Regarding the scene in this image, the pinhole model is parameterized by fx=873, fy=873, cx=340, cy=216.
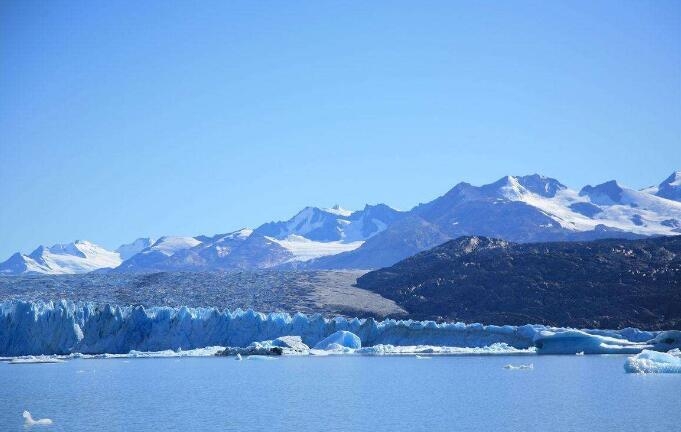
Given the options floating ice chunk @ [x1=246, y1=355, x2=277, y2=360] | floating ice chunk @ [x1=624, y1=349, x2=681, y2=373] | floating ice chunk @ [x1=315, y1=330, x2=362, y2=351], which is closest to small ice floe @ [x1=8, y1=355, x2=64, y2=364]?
floating ice chunk @ [x1=246, y1=355, x2=277, y2=360]

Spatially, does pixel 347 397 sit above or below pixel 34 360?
above

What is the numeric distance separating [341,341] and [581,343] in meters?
14.7

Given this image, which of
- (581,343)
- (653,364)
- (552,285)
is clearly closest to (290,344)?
(581,343)

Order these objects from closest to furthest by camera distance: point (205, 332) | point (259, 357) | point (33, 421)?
1. point (33, 421)
2. point (259, 357)
3. point (205, 332)

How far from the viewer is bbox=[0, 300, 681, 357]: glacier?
2190 inches

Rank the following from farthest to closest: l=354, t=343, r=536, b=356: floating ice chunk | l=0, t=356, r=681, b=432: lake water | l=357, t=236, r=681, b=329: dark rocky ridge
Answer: l=357, t=236, r=681, b=329: dark rocky ridge, l=354, t=343, r=536, b=356: floating ice chunk, l=0, t=356, r=681, b=432: lake water

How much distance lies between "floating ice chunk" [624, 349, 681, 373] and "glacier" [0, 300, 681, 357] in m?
15.3

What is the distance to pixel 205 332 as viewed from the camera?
58.2 m

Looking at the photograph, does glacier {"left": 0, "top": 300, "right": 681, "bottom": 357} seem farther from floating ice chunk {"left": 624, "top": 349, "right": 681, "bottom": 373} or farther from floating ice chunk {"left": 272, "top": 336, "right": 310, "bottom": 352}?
floating ice chunk {"left": 624, "top": 349, "right": 681, "bottom": 373}

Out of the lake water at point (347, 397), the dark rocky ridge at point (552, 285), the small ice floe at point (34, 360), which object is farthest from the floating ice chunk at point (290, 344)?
the dark rocky ridge at point (552, 285)

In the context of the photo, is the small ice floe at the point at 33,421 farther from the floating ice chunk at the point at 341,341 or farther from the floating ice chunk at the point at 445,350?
the floating ice chunk at the point at 445,350

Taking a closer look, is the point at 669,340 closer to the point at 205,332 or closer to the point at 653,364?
the point at 653,364

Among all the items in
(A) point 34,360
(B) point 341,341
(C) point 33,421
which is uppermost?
(B) point 341,341

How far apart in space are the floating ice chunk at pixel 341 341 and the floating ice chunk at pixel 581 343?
36.7ft
